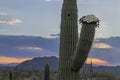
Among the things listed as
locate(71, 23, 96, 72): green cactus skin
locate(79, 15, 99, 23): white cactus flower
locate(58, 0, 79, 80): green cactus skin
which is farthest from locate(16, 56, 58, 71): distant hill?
locate(79, 15, 99, 23): white cactus flower

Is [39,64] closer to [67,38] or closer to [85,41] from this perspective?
[67,38]

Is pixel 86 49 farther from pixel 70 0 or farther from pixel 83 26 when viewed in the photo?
pixel 70 0

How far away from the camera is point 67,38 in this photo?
12.6m

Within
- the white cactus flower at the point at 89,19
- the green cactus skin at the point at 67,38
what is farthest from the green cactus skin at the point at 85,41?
the green cactus skin at the point at 67,38

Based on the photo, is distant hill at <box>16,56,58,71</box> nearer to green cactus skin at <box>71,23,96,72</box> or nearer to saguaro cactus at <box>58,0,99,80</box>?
saguaro cactus at <box>58,0,99,80</box>

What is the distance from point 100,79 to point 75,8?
29905 millimetres

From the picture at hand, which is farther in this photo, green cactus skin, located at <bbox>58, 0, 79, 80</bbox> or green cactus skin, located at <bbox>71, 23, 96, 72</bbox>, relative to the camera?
green cactus skin, located at <bbox>58, 0, 79, 80</bbox>

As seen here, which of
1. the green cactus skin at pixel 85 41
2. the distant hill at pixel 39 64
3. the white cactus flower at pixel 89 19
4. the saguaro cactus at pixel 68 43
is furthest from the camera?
the distant hill at pixel 39 64

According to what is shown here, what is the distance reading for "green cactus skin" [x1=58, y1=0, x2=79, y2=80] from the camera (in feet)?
40.9

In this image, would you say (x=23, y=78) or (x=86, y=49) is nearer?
(x=86, y=49)

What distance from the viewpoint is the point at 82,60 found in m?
11.6

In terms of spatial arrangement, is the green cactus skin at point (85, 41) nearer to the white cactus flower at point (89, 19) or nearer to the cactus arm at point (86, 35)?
the cactus arm at point (86, 35)

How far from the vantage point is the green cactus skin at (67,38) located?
40.9 ft

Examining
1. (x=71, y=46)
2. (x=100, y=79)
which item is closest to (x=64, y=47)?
(x=71, y=46)
